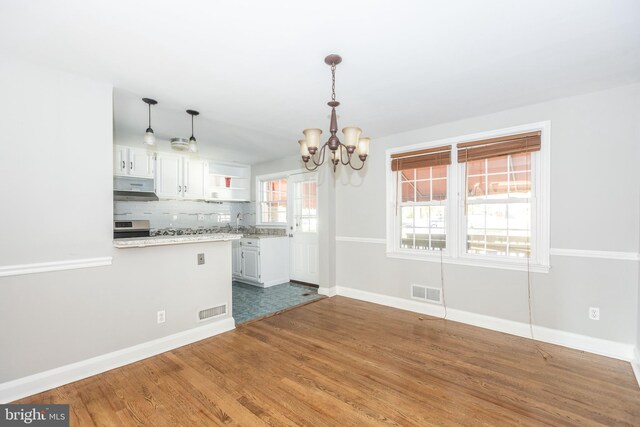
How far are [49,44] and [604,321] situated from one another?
5.02 metres

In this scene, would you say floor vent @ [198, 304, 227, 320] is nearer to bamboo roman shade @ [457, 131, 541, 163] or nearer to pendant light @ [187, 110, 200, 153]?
pendant light @ [187, 110, 200, 153]

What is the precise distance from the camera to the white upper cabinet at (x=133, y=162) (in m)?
4.38

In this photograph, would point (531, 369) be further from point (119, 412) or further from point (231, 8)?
point (231, 8)

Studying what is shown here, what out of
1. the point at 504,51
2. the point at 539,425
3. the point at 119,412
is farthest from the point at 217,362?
the point at 504,51

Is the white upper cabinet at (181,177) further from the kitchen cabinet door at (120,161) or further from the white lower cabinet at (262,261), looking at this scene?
the white lower cabinet at (262,261)

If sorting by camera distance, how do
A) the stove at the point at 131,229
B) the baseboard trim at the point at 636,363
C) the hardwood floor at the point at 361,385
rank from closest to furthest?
the hardwood floor at the point at 361,385 < the baseboard trim at the point at 636,363 < the stove at the point at 131,229

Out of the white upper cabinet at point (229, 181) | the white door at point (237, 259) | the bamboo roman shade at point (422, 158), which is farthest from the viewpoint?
the white upper cabinet at point (229, 181)

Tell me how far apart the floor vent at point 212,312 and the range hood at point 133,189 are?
7.89 ft

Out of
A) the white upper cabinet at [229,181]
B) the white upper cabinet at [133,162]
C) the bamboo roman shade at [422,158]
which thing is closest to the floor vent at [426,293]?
the bamboo roman shade at [422,158]

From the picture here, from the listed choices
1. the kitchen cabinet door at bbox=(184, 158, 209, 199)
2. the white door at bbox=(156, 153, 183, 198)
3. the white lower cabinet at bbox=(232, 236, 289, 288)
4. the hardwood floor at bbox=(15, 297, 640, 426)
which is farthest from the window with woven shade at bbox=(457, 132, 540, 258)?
the white door at bbox=(156, 153, 183, 198)

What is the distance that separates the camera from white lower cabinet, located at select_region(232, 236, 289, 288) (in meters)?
5.20

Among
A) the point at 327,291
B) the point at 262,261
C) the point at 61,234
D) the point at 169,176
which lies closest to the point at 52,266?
the point at 61,234

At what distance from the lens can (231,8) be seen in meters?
1.63

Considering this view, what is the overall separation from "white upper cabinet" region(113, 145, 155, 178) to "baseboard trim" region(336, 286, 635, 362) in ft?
13.1
